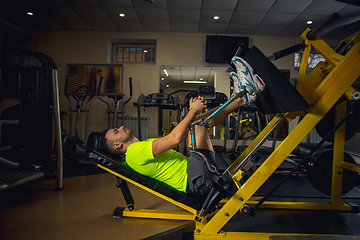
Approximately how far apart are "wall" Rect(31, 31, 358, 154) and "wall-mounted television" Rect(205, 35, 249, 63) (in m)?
0.19

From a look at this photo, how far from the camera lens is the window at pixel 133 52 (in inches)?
200

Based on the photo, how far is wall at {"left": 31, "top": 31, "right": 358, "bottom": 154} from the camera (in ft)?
15.9

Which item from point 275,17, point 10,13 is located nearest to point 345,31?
point 275,17

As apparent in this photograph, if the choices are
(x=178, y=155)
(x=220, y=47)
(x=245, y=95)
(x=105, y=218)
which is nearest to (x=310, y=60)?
(x=220, y=47)

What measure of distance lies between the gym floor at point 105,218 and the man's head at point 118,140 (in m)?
0.55

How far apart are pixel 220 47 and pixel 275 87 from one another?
12.9 feet

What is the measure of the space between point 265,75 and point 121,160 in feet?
3.85

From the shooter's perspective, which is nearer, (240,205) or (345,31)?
(240,205)

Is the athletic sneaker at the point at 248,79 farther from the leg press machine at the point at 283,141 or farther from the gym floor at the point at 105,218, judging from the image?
the gym floor at the point at 105,218

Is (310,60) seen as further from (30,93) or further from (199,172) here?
(30,93)

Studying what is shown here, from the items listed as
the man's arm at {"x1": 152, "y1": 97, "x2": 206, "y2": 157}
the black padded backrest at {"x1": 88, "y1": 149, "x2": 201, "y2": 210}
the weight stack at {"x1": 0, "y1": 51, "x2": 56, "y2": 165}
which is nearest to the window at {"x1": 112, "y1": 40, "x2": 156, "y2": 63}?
the weight stack at {"x1": 0, "y1": 51, "x2": 56, "y2": 165}

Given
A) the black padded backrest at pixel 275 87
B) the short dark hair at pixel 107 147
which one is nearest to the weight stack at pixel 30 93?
the short dark hair at pixel 107 147

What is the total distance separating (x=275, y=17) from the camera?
404 centimetres

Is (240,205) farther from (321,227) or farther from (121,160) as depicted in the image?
(121,160)
